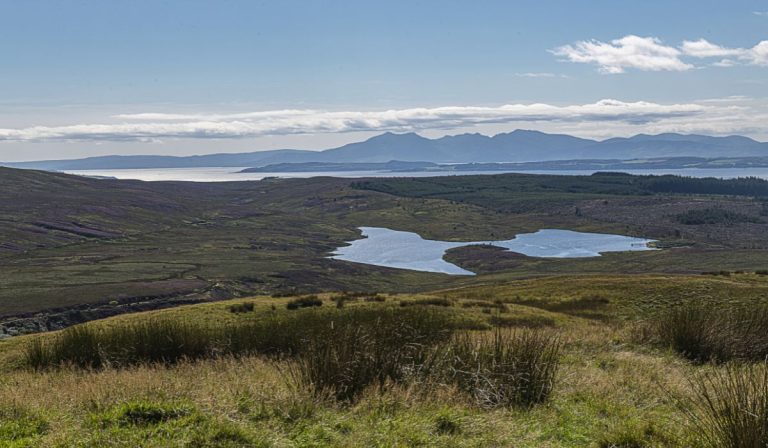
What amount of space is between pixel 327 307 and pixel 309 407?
21688 millimetres

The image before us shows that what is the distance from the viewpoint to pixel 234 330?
23734mm

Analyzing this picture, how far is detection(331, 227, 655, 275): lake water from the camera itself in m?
135

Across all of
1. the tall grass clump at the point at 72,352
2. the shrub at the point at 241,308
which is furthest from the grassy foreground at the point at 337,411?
the shrub at the point at 241,308

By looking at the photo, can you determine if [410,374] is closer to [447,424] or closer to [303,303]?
[447,424]

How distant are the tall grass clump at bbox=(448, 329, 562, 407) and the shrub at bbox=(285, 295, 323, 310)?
19913 millimetres

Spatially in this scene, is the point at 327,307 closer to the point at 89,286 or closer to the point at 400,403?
the point at 400,403

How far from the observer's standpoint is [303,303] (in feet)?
109

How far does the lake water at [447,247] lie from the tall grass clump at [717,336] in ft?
332

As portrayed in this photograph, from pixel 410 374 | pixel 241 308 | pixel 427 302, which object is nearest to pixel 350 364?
pixel 410 374

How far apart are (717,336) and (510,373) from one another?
8.47 meters

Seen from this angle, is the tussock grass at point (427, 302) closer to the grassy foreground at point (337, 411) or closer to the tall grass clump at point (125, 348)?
the tall grass clump at point (125, 348)

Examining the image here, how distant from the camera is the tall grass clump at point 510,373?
12.1 meters

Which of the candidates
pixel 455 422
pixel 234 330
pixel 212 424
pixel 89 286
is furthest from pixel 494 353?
pixel 89 286

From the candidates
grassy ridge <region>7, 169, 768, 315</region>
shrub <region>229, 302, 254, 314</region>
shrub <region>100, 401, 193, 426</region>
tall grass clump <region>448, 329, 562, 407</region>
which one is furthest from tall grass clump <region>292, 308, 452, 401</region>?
grassy ridge <region>7, 169, 768, 315</region>
